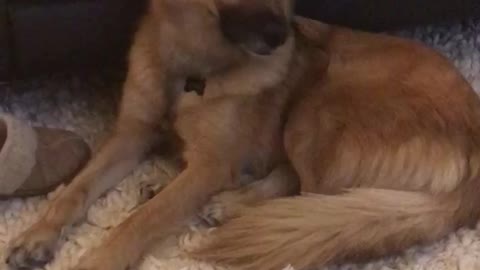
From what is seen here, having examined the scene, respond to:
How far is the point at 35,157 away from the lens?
5.87ft

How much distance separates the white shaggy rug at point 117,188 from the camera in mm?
1693

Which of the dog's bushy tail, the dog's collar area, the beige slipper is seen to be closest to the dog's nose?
the dog's collar area

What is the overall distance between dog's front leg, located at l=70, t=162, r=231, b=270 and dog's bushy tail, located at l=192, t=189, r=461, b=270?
76 millimetres

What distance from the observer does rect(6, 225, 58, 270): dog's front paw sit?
1621mm

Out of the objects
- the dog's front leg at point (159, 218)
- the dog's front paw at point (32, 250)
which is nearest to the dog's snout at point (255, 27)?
the dog's front leg at point (159, 218)

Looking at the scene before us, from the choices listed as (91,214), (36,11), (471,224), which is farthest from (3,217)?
(471,224)

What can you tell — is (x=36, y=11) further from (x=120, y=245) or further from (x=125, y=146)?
(x=120, y=245)

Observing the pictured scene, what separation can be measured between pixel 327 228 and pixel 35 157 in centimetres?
57

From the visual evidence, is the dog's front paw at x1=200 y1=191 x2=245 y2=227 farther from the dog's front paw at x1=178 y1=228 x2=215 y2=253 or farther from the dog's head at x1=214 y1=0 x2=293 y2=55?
the dog's head at x1=214 y1=0 x2=293 y2=55

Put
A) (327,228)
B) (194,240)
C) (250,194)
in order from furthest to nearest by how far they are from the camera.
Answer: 1. (250,194)
2. (194,240)
3. (327,228)

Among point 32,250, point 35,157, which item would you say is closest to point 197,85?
point 35,157

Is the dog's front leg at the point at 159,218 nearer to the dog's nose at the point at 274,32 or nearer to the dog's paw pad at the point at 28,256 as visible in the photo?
the dog's paw pad at the point at 28,256

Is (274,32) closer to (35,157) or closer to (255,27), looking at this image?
(255,27)

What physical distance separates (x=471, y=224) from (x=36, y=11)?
900 mm
